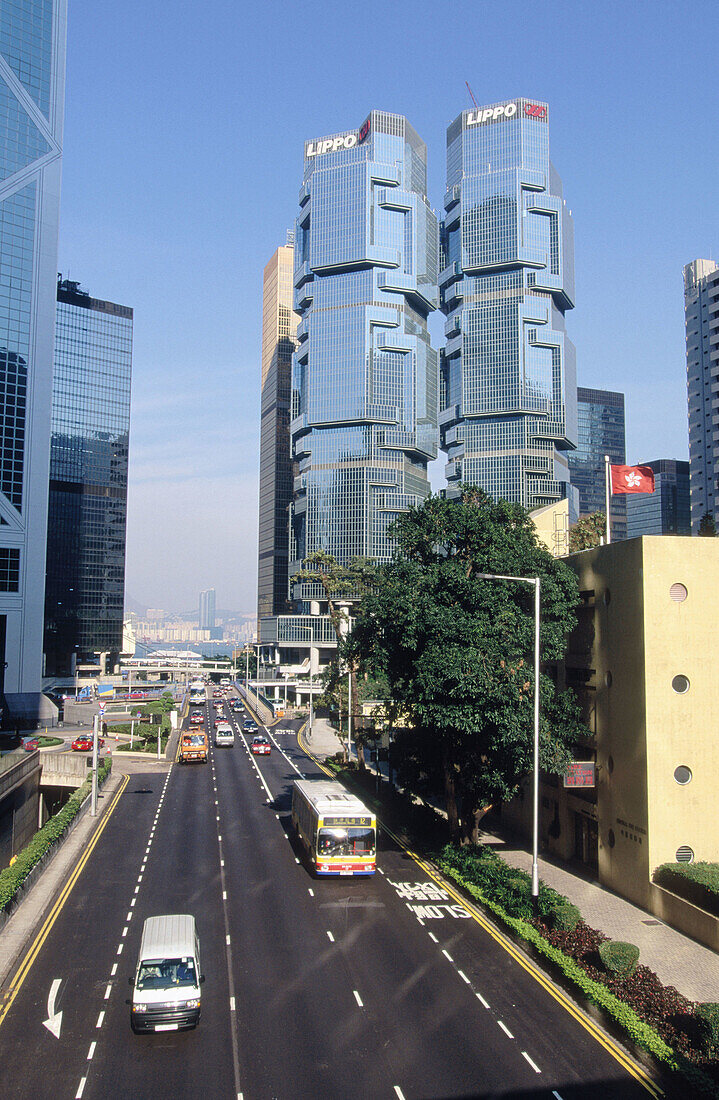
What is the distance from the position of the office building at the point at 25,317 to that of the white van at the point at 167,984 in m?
94.9

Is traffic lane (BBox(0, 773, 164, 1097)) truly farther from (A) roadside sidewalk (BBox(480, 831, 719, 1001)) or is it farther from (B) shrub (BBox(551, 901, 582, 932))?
(A) roadside sidewalk (BBox(480, 831, 719, 1001))

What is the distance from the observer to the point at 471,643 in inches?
1543

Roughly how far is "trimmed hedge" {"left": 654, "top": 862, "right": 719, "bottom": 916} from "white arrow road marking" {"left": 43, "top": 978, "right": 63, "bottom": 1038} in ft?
73.5

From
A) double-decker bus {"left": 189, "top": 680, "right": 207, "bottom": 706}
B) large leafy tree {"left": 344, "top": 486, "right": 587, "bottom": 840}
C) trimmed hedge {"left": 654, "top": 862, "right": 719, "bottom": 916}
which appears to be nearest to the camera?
trimmed hedge {"left": 654, "top": 862, "right": 719, "bottom": 916}

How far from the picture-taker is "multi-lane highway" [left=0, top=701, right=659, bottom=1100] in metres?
20.8

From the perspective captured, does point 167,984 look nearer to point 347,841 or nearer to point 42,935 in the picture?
point 42,935

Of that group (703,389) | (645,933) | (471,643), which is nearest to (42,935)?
(471,643)

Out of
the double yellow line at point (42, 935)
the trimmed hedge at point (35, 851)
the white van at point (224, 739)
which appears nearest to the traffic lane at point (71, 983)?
the double yellow line at point (42, 935)

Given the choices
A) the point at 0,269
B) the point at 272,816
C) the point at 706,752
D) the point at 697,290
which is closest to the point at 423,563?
the point at 706,752

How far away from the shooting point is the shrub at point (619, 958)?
25583 millimetres

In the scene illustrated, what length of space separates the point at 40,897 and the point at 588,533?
45.6 m

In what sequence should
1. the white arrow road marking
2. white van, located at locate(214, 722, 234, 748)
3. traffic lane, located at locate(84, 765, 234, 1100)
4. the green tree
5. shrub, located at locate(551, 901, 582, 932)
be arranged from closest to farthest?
1. traffic lane, located at locate(84, 765, 234, 1100)
2. the white arrow road marking
3. shrub, located at locate(551, 901, 582, 932)
4. the green tree
5. white van, located at locate(214, 722, 234, 748)

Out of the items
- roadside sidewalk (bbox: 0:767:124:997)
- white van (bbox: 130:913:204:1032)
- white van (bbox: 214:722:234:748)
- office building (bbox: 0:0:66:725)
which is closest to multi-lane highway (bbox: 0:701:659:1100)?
white van (bbox: 130:913:204:1032)

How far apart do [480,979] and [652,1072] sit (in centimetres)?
677
